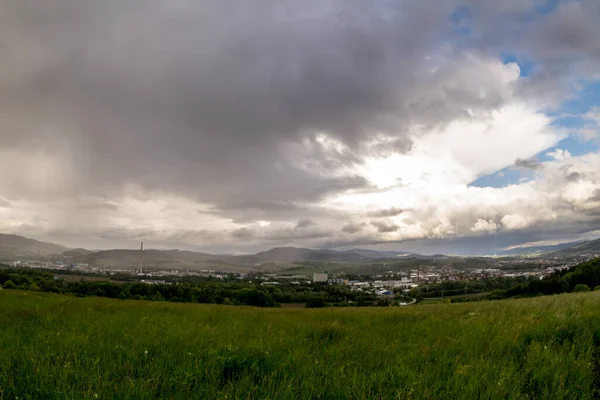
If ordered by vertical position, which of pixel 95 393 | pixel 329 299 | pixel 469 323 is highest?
pixel 95 393

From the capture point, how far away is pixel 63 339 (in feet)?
19.5

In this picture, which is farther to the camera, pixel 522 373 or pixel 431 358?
pixel 431 358

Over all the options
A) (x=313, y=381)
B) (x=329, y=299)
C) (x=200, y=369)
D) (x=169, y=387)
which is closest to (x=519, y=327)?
(x=313, y=381)

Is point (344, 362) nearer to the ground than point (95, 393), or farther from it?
nearer to the ground

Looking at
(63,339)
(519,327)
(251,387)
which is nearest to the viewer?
(251,387)

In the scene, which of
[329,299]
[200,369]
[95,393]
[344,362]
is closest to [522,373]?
[344,362]

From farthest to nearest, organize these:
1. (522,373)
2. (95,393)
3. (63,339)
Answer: (63,339) → (522,373) → (95,393)

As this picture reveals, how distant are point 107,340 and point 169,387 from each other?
3.16 metres

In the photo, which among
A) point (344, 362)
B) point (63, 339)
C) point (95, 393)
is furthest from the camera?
point (63, 339)

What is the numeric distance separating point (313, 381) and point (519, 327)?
5290mm

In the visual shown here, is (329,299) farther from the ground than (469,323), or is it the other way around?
(469,323)

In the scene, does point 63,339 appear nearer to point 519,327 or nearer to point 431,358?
point 431,358

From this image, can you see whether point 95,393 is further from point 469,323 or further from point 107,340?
point 469,323

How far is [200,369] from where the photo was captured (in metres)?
4.44
